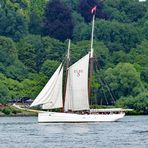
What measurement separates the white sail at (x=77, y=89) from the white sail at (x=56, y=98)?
0.93 metres

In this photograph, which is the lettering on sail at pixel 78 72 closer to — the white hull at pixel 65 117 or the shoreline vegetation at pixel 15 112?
the white hull at pixel 65 117

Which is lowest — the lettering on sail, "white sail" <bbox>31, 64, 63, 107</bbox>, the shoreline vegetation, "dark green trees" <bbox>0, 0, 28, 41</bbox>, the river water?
the river water

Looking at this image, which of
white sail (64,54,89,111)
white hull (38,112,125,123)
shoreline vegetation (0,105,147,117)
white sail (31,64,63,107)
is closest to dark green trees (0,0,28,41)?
shoreline vegetation (0,105,147,117)

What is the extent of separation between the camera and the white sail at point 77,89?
375 ft

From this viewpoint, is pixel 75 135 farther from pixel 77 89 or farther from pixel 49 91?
pixel 77 89

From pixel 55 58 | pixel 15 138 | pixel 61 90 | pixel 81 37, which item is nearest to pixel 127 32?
pixel 81 37

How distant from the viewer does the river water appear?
82.9 meters

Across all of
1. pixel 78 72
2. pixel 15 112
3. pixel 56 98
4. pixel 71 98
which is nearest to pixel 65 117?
pixel 71 98

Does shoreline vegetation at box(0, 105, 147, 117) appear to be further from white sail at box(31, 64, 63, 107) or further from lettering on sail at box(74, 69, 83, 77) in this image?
white sail at box(31, 64, 63, 107)

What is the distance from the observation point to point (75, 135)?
9288 cm

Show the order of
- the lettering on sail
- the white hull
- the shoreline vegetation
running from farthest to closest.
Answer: the shoreline vegetation
the lettering on sail
the white hull

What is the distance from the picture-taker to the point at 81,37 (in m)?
197

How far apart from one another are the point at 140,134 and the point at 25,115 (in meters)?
46.6

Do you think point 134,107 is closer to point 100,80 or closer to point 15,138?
point 100,80
